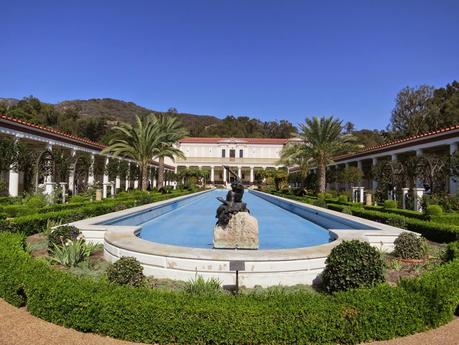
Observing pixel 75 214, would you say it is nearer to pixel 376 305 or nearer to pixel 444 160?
pixel 376 305

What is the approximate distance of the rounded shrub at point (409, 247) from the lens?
690 centimetres

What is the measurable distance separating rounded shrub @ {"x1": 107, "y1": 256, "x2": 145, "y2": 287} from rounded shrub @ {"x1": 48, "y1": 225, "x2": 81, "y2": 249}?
2.64m

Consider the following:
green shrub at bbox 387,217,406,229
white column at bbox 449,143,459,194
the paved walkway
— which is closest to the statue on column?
the paved walkway

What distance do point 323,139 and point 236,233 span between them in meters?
18.0

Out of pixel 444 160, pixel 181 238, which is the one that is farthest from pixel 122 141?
pixel 444 160

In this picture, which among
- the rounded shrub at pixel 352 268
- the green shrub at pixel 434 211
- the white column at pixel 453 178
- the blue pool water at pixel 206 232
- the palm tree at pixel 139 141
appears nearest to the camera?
the rounded shrub at pixel 352 268

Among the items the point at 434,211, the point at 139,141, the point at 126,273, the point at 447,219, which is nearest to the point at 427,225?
the point at 447,219

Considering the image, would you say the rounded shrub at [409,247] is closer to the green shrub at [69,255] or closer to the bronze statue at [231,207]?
the bronze statue at [231,207]

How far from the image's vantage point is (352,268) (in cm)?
468

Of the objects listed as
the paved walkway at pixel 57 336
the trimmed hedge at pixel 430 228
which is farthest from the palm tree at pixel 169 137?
the paved walkway at pixel 57 336

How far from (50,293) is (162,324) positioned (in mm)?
1351

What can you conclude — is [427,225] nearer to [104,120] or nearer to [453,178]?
[453,178]

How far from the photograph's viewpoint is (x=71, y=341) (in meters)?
3.46

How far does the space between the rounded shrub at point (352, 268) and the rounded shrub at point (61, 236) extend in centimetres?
489
